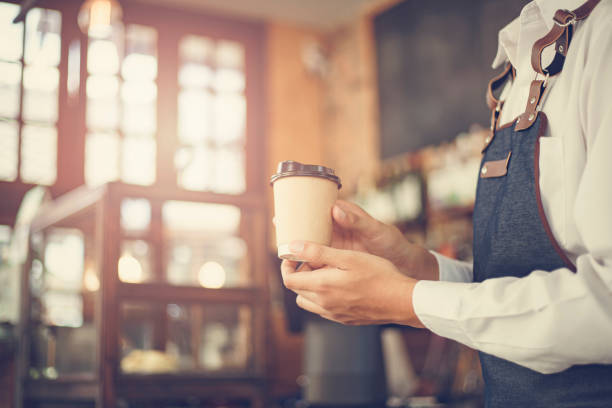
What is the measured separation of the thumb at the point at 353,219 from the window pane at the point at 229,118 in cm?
611

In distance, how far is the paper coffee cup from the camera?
3.46 ft

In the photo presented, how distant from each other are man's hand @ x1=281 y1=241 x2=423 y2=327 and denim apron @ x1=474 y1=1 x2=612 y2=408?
7.0 inches

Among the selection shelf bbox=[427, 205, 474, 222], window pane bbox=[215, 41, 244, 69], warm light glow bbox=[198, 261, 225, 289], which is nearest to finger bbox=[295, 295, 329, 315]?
shelf bbox=[427, 205, 474, 222]

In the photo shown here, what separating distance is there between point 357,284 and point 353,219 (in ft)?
0.63

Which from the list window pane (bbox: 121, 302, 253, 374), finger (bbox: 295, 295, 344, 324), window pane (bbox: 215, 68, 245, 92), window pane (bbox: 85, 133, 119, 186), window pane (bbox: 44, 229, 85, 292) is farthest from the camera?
window pane (bbox: 215, 68, 245, 92)

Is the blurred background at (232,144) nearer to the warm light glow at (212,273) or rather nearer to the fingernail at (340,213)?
the warm light glow at (212,273)

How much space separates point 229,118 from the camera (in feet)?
24.0

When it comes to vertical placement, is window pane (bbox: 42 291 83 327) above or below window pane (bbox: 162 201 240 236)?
below

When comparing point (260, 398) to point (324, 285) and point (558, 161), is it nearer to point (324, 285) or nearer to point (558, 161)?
point (324, 285)

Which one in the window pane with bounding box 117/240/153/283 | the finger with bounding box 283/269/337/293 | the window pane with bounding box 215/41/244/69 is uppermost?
the window pane with bounding box 215/41/244/69

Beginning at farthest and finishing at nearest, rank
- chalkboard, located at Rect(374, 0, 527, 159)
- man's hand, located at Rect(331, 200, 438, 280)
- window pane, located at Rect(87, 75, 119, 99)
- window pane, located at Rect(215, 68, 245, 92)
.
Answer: window pane, located at Rect(215, 68, 245, 92) → window pane, located at Rect(87, 75, 119, 99) → chalkboard, located at Rect(374, 0, 527, 159) → man's hand, located at Rect(331, 200, 438, 280)

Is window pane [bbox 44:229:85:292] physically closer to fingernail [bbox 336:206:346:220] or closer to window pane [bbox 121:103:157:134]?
fingernail [bbox 336:206:346:220]

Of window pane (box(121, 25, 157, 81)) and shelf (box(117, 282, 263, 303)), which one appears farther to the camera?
window pane (box(121, 25, 157, 81))

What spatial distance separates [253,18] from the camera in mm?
7469
